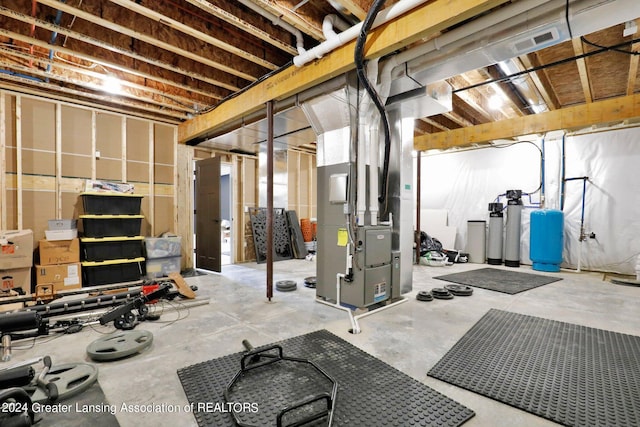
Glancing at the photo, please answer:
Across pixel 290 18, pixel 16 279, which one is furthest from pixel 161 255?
pixel 290 18

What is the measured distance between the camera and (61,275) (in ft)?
14.0

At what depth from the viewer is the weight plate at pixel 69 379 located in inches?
66.4

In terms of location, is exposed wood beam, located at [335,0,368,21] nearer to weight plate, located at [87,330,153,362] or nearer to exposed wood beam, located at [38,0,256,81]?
exposed wood beam, located at [38,0,256,81]

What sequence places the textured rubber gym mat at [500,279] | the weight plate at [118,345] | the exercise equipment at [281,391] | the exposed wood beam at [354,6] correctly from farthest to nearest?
the textured rubber gym mat at [500,279]
the exposed wood beam at [354,6]
the weight plate at [118,345]
the exercise equipment at [281,391]

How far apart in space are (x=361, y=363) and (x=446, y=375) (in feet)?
1.86

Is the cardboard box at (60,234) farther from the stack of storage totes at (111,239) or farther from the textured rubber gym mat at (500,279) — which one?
the textured rubber gym mat at (500,279)

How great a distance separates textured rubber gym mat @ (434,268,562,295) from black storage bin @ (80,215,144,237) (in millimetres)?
5217

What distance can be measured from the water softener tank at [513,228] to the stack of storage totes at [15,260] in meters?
8.19

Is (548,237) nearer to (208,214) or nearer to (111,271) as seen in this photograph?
(208,214)

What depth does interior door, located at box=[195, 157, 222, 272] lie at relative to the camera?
5594mm

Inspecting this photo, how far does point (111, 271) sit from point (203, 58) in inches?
141

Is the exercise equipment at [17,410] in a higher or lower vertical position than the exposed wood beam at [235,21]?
lower

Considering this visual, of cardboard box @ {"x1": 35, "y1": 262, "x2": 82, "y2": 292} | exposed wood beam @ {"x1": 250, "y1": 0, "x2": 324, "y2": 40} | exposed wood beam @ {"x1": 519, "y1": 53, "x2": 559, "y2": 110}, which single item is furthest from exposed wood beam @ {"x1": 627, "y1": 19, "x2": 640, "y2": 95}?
cardboard box @ {"x1": 35, "y1": 262, "x2": 82, "y2": 292}

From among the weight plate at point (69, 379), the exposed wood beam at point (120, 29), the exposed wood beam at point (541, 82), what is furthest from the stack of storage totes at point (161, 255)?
the exposed wood beam at point (541, 82)
